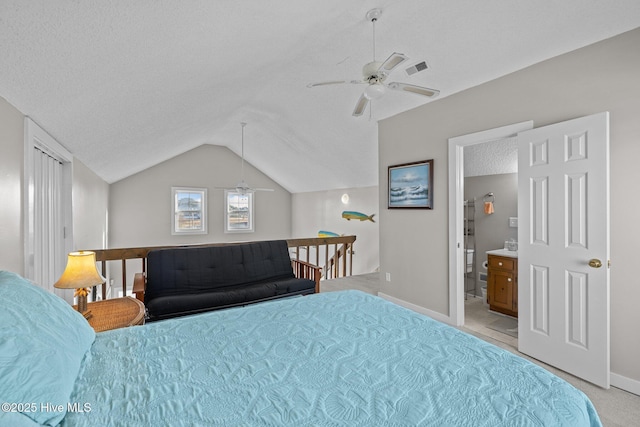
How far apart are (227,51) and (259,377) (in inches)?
86.9

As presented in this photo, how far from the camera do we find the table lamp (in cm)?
196

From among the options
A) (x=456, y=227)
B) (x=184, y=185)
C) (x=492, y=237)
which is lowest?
(x=492, y=237)

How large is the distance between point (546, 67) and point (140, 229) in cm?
790

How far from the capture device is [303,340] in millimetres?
1476

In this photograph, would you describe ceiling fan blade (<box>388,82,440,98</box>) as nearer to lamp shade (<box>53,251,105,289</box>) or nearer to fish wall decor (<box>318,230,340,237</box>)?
lamp shade (<box>53,251,105,289</box>)

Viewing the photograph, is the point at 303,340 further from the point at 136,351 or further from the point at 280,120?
the point at 280,120

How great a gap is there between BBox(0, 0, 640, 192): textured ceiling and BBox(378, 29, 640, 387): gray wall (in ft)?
0.48

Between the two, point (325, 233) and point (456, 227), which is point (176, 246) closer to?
point (456, 227)

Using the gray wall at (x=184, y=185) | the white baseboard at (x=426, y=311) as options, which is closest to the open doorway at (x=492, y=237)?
the white baseboard at (x=426, y=311)

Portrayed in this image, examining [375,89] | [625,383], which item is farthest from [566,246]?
[375,89]

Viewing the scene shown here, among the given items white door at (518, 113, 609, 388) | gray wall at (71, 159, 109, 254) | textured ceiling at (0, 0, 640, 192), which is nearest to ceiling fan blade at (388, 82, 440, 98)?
textured ceiling at (0, 0, 640, 192)

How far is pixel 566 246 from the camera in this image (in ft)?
8.09

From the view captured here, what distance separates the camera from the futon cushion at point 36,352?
80cm

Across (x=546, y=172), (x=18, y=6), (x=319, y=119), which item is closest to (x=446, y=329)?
(x=546, y=172)
